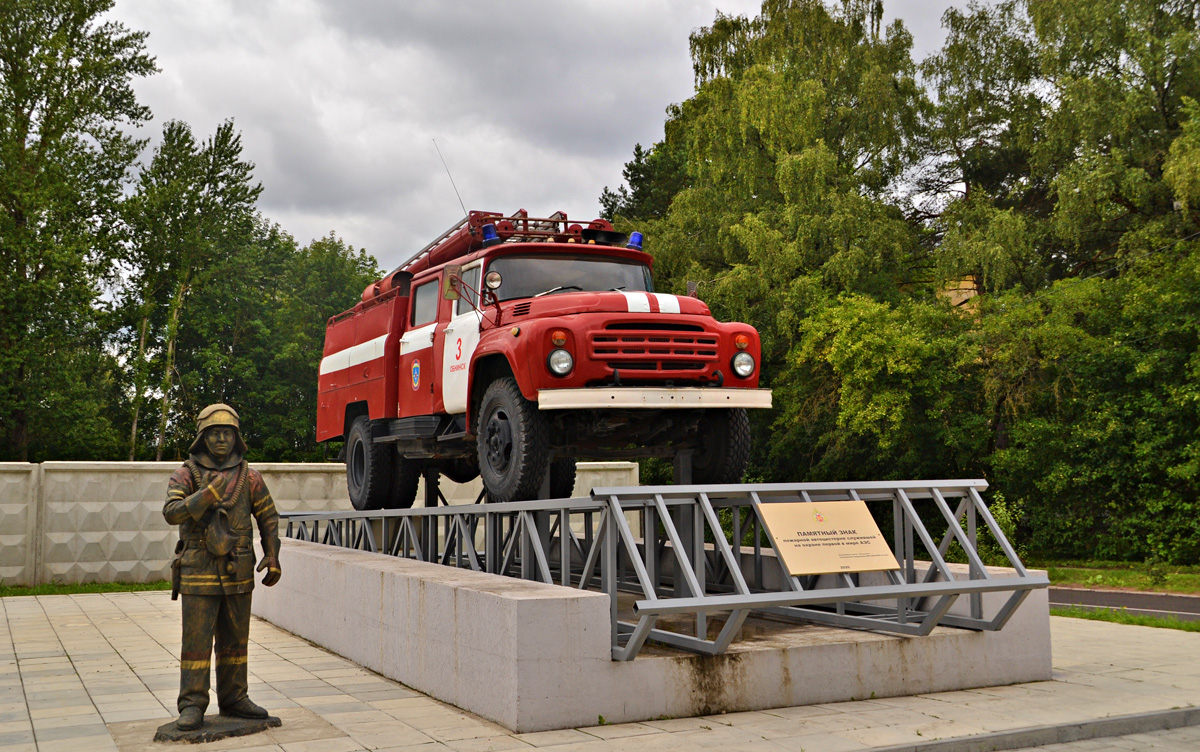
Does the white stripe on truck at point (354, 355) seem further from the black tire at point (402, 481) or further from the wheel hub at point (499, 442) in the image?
the wheel hub at point (499, 442)

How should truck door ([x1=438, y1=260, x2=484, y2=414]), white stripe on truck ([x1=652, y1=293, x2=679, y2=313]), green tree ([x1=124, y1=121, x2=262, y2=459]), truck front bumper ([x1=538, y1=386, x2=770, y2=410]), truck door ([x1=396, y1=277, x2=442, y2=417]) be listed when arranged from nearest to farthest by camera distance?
truck front bumper ([x1=538, y1=386, x2=770, y2=410])
white stripe on truck ([x1=652, y1=293, x2=679, y2=313])
truck door ([x1=438, y1=260, x2=484, y2=414])
truck door ([x1=396, y1=277, x2=442, y2=417])
green tree ([x1=124, y1=121, x2=262, y2=459])

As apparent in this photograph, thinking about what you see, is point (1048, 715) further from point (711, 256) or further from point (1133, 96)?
point (711, 256)

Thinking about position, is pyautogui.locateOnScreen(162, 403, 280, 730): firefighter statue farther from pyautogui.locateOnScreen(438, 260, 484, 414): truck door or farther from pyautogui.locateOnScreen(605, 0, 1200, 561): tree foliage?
pyautogui.locateOnScreen(605, 0, 1200, 561): tree foliage

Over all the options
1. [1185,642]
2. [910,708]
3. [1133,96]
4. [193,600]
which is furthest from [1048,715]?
[1133,96]

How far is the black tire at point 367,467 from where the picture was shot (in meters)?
12.4

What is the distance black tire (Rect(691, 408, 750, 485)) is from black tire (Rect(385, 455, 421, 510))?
14.3 ft

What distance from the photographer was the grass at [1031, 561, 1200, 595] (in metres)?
18.9

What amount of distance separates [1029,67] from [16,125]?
3230 centimetres

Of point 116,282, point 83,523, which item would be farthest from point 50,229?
point 83,523

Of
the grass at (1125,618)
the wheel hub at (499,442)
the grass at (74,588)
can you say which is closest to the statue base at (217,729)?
the wheel hub at (499,442)

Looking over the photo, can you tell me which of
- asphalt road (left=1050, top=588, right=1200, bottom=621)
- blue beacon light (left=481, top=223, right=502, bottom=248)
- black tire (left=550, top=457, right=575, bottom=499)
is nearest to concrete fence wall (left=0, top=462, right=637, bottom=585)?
black tire (left=550, top=457, right=575, bottom=499)

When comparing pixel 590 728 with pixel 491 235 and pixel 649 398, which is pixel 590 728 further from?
pixel 491 235

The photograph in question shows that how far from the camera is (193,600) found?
22.3 ft

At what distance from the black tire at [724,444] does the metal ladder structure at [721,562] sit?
39 cm
